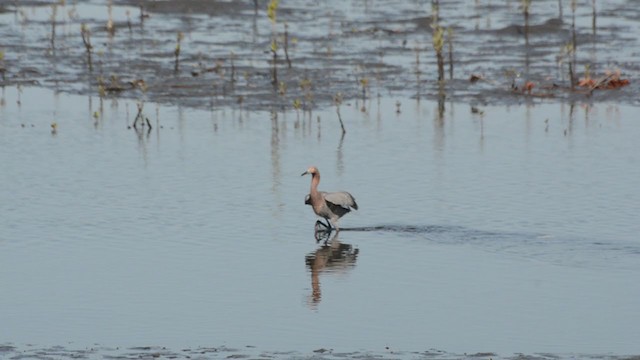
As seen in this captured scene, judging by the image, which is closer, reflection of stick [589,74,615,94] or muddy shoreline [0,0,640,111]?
reflection of stick [589,74,615,94]

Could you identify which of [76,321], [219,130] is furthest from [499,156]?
[76,321]

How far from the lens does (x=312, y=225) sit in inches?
710

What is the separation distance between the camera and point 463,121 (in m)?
25.1

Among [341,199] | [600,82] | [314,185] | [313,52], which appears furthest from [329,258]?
[313,52]

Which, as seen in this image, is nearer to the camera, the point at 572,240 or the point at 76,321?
the point at 76,321

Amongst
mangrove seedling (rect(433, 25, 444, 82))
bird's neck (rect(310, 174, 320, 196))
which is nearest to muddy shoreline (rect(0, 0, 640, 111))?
mangrove seedling (rect(433, 25, 444, 82))

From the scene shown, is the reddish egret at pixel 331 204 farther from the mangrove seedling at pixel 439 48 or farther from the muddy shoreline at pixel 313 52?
the mangrove seedling at pixel 439 48

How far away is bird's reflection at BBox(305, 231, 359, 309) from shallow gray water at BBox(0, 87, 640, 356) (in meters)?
0.05

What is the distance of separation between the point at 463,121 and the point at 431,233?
834 cm

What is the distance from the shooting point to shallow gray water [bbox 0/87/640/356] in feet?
41.6

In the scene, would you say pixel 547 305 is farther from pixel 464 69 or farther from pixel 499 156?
pixel 464 69

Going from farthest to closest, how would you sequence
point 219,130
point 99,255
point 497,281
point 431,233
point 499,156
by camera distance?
point 219,130 < point 499,156 < point 431,233 < point 99,255 < point 497,281

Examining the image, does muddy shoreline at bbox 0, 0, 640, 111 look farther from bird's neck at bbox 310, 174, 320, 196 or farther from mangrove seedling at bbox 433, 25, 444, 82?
bird's neck at bbox 310, 174, 320, 196

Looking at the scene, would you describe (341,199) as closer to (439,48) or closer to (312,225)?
(312,225)
